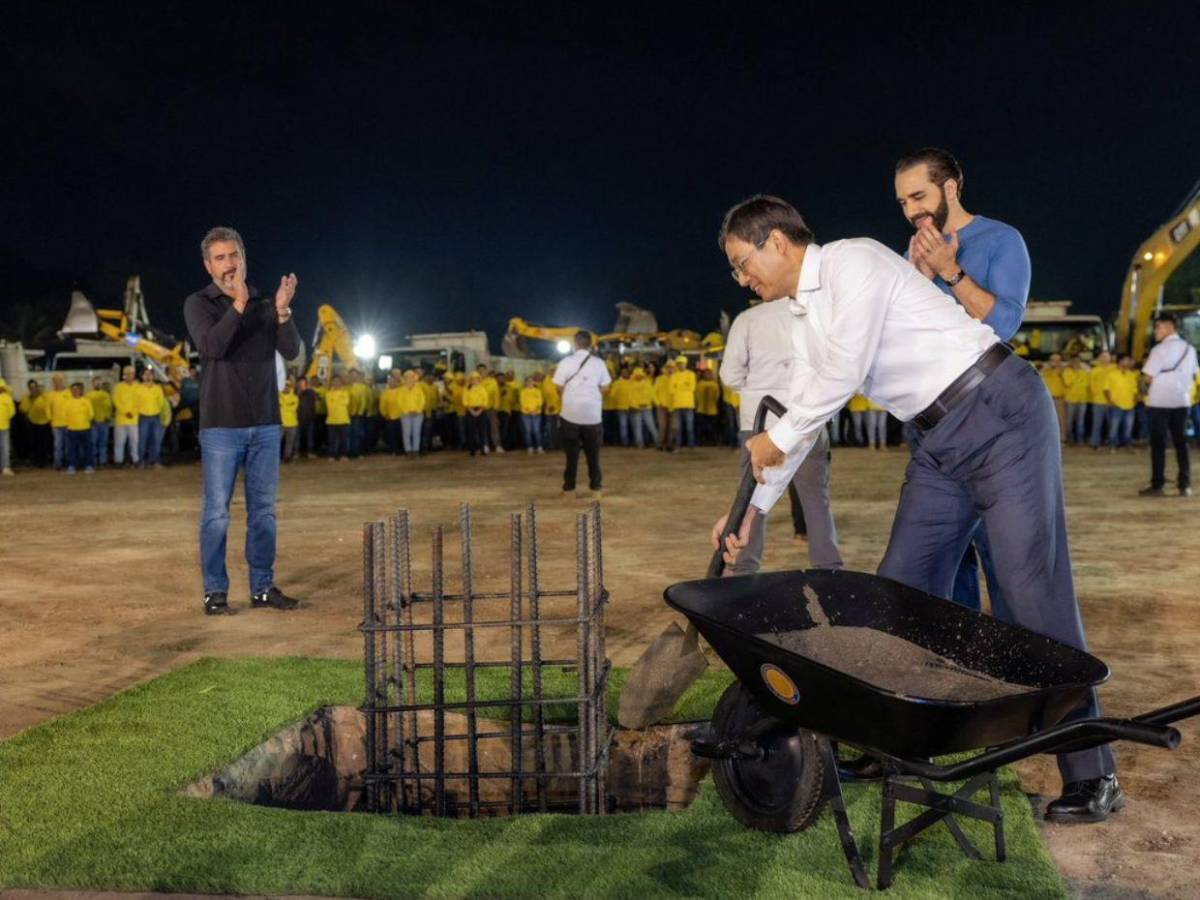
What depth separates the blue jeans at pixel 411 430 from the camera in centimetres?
2314

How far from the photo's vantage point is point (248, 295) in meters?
7.24

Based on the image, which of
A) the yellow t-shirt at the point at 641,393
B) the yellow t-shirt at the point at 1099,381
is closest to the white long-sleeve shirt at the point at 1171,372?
the yellow t-shirt at the point at 1099,381

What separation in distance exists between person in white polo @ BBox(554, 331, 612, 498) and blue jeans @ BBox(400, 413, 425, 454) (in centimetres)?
962

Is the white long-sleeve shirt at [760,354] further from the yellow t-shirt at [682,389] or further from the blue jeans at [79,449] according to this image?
the blue jeans at [79,449]

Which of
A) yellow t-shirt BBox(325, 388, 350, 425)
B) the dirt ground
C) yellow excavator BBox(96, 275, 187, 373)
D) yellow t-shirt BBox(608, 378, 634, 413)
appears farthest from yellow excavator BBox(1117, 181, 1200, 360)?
yellow excavator BBox(96, 275, 187, 373)

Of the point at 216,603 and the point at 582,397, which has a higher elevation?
the point at 582,397

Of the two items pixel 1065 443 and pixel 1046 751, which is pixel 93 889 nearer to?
pixel 1046 751

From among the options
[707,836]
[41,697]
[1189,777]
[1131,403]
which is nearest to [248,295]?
[41,697]

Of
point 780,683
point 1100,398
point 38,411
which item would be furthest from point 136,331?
point 780,683

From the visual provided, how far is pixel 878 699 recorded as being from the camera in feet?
9.83

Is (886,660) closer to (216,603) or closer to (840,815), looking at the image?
(840,815)

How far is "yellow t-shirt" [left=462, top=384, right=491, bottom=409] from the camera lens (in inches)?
909

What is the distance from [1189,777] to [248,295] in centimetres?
556

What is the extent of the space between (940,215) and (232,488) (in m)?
4.58
